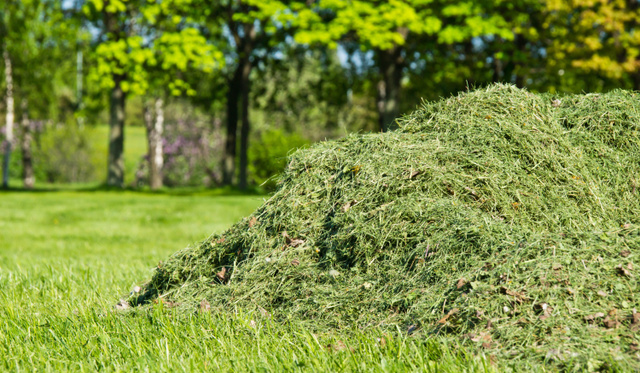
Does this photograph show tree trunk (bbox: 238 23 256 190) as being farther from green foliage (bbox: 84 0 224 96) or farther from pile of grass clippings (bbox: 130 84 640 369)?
pile of grass clippings (bbox: 130 84 640 369)

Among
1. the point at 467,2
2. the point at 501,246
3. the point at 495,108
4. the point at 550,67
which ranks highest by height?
the point at 467,2

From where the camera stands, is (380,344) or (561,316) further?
(380,344)

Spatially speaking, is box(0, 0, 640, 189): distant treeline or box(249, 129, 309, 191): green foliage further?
box(249, 129, 309, 191): green foliage

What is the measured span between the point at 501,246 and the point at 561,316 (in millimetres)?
535

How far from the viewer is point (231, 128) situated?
18391mm

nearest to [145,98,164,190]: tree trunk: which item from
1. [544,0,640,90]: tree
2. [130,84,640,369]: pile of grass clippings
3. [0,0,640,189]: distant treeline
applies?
[0,0,640,189]: distant treeline

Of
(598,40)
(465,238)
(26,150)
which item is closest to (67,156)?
(26,150)

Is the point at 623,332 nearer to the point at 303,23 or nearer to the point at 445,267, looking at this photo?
the point at 445,267

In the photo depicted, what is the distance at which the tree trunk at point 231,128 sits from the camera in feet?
59.5

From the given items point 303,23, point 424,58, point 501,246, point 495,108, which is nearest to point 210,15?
point 303,23

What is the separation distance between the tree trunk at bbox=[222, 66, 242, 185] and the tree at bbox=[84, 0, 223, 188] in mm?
2576

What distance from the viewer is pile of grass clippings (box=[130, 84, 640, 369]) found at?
2678mm

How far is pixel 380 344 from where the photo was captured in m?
2.83

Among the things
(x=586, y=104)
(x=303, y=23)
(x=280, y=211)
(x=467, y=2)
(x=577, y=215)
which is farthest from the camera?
(x=467, y=2)
